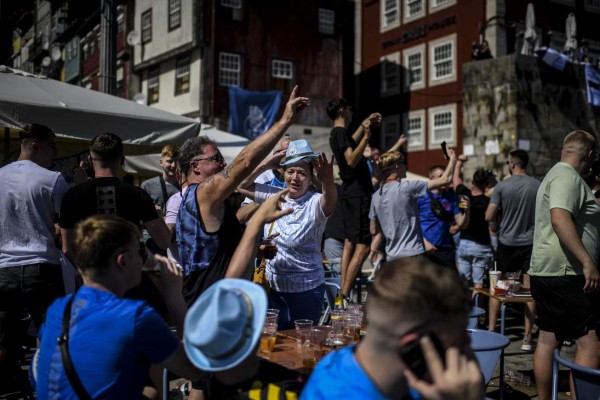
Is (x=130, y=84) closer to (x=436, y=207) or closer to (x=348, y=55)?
(x=348, y=55)

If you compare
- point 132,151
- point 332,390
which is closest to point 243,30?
point 132,151

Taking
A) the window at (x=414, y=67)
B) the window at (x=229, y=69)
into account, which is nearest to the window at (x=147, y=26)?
the window at (x=229, y=69)

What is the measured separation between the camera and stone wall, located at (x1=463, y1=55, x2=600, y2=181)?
832 inches

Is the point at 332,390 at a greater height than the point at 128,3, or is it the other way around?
the point at 128,3

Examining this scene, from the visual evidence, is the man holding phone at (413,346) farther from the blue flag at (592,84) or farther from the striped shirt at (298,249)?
the blue flag at (592,84)

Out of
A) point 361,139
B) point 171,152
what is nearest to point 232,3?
point 171,152

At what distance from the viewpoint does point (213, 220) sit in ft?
10.6

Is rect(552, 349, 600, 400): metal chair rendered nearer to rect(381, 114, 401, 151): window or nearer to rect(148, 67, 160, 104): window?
rect(148, 67, 160, 104): window

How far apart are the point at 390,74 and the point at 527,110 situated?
886 cm

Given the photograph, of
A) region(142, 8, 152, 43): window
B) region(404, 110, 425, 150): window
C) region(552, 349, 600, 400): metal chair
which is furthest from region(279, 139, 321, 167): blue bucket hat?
region(142, 8, 152, 43): window

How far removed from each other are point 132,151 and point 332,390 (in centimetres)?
609

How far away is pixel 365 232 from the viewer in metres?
7.09

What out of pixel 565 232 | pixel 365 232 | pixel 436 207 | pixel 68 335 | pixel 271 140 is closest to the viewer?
pixel 68 335

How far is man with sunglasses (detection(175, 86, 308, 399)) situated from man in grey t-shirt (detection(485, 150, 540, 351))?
4.64 meters
